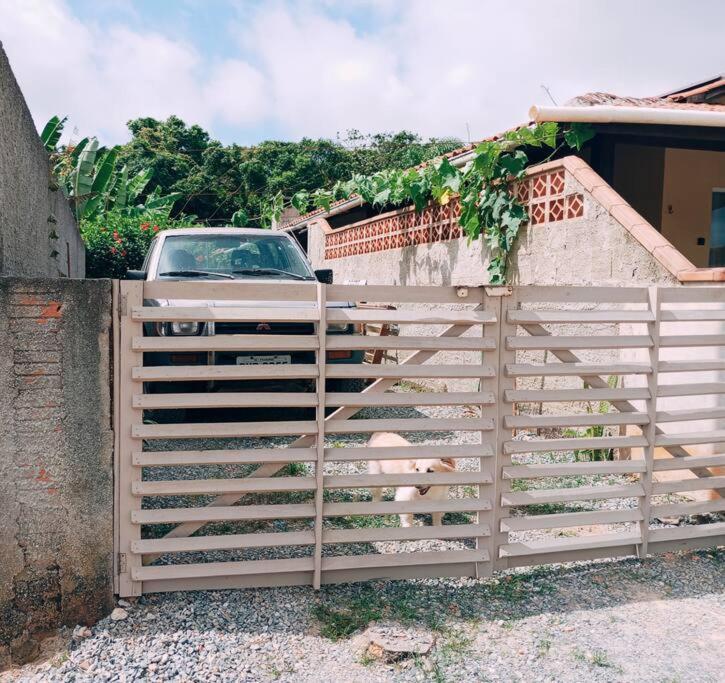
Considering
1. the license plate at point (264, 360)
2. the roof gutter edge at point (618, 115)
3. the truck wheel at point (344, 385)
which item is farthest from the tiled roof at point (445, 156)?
the license plate at point (264, 360)

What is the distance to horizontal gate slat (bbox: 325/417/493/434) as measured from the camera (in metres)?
3.52

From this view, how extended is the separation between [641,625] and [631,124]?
5.77 m

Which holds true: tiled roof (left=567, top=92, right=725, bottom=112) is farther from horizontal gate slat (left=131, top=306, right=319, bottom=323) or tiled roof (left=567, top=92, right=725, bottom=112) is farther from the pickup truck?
horizontal gate slat (left=131, top=306, right=319, bottom=323)

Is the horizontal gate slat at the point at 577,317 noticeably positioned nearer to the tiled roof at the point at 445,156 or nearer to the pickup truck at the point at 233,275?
the pickup truck at the point at 233,275

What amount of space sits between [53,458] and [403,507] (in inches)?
67.0

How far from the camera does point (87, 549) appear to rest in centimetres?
325

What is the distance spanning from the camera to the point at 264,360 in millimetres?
5766

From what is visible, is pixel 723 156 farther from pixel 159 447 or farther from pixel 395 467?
pixel 159 447

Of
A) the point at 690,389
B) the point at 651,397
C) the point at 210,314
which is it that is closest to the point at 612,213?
the point at 690,389

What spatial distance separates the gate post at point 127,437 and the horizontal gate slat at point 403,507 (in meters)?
0.94

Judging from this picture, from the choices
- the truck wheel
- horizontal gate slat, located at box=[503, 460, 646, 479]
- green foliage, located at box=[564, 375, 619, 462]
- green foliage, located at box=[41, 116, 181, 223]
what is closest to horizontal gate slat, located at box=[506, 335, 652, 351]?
horizontal gate slat, located at box=[503, 460, 646, 479]

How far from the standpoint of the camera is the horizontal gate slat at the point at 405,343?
349 centimetres

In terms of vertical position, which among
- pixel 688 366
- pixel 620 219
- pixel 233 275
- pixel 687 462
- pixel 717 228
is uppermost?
pixel 717 228

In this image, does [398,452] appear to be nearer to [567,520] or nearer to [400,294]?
[400,294]
